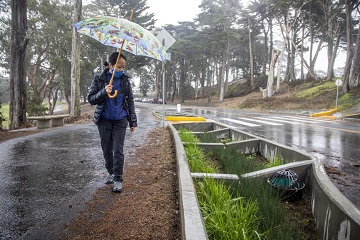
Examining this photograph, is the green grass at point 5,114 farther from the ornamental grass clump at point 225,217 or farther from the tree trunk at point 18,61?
the ornamental grass clump at point 225,217

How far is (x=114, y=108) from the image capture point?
354 centimetres

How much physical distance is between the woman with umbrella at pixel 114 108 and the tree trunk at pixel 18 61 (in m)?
10.2

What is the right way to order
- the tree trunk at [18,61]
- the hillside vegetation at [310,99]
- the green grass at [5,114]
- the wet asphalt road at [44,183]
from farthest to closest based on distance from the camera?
1. the green grass at [5,114]
2. the hillside vegetation at [310,99]
3. the tree trunk at [18,61]
4. the wet asphalt road at [44,183]

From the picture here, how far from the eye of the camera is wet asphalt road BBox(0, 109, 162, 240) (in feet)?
8.41

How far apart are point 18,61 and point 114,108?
34.5 ft

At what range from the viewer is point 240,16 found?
43.1 m

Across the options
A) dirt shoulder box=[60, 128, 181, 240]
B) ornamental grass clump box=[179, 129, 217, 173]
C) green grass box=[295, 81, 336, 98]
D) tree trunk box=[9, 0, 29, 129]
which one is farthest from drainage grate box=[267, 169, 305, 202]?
green grass box=[295, 81, 336, 98]

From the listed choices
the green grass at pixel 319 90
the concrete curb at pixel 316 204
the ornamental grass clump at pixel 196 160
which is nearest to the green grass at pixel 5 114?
the ornamental grass clump at pixel 196 160

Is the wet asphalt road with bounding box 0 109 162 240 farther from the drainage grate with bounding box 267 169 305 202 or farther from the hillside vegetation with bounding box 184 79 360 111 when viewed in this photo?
the hillside vegetation with bounding box 184 79 360 111

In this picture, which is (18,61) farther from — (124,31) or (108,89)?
(108,89)

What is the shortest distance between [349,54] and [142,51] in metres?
25.1

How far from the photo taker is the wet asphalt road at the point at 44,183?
2564 millimetres

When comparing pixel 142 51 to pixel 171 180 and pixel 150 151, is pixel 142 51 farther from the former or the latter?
pixel 150 151

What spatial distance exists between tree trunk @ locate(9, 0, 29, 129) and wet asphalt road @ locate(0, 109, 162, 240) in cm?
604
